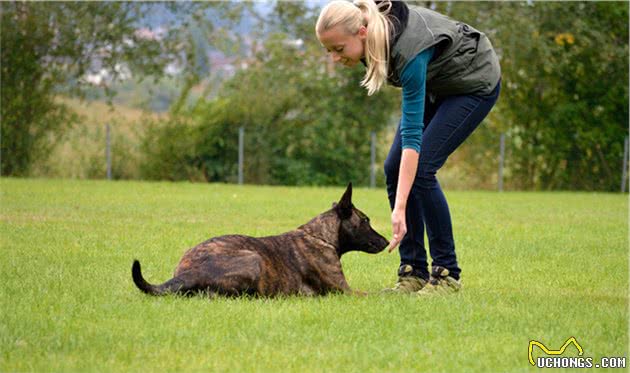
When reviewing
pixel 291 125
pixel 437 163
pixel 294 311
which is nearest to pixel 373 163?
pixel 291 125

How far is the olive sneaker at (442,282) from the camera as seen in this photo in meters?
→ 6.74

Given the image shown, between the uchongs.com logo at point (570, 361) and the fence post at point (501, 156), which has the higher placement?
the uchongs.com logo at point (570, 361)

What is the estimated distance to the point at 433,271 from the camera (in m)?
6.86

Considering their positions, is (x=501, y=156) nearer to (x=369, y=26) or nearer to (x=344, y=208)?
(x=344, y=208)

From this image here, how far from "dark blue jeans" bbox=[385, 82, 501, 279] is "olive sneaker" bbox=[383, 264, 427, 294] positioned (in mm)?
200

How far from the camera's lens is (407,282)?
6.99 metres

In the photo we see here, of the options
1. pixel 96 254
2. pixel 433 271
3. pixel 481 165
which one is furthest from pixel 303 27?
pixel 433 271

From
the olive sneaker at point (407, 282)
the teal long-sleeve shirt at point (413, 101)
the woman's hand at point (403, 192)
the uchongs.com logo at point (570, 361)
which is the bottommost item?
the olive sneaker at point (407, 282)

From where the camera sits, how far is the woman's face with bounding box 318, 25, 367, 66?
5820 millimetres

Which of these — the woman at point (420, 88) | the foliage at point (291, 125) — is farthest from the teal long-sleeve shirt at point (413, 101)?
the foliage at point (291, 125)

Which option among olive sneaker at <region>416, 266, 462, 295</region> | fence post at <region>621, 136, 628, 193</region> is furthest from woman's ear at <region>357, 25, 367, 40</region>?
fence post at <region>621, 136, 628, 193</region>

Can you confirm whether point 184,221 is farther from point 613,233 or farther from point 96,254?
point 613,233

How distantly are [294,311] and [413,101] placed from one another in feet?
4.90

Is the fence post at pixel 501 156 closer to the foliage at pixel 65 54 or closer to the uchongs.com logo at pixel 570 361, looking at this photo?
the foliage at pixel 65 54
